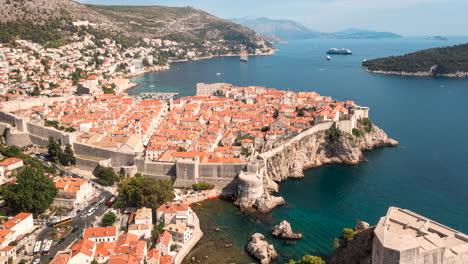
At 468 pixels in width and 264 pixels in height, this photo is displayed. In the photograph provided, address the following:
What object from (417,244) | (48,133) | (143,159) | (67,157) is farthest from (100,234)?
(48,133)

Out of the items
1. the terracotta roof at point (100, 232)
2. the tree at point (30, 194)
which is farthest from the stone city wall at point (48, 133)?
the terracotta roof at point (100, 232)

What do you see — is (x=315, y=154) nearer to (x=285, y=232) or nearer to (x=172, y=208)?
(x=285, y=232)

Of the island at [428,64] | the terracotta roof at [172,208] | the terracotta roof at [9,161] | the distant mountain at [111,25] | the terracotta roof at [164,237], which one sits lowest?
the terracotta roof at [164,237]

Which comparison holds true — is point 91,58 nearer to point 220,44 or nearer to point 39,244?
point 39,244

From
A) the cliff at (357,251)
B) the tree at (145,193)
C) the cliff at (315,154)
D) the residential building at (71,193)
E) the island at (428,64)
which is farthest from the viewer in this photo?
the island at (428,64)

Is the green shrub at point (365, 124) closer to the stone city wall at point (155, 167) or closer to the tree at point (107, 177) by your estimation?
the stone city wall at point (155, 167)

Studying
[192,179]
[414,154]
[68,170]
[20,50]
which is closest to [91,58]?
[20,50]
